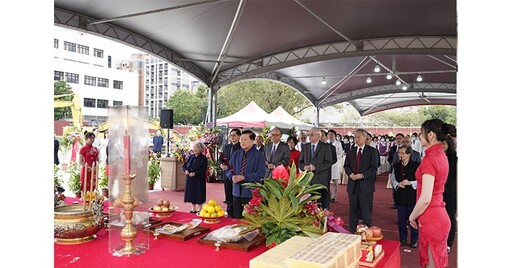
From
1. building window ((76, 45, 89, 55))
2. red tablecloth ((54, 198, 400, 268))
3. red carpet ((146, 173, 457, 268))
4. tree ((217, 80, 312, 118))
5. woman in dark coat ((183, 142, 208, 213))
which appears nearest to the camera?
red tablecloth ((54, 198, 400, 268))

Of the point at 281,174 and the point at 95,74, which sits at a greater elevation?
the point at 95,74

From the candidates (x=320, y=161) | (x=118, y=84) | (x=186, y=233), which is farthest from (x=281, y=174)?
(x=118, y=84)

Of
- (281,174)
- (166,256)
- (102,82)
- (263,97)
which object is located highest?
(102,82)

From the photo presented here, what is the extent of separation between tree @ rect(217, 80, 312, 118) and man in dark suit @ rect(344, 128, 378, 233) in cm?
2494

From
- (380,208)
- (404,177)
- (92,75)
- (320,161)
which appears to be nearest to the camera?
(404,177)

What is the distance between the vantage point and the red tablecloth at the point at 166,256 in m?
1.67

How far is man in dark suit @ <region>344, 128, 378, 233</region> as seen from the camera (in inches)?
169

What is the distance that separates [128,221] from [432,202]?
1.64 meters

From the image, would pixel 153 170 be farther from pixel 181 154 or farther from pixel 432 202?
pixel 432 202

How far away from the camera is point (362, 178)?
430 cm

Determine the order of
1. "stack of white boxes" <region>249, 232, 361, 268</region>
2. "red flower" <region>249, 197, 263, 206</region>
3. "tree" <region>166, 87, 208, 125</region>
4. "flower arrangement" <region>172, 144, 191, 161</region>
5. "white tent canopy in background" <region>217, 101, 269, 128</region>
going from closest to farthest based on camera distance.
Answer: "stack of white boxes" <region>249, 232, 361, 268</region>
"red flower" <region>249, 197, 263, 206</region>
"flower arrangement" <region>172, 144, 191, 161</region>
"white tent canopy in background" <region>217, 101, 269, 128</region>
"tree" <region>166, 87, 208, 125</region>

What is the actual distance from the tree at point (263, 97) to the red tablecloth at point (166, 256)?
27548 mm

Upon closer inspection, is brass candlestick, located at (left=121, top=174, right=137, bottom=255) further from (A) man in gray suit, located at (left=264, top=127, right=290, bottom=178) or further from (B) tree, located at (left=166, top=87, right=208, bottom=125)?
(B) tree, located at (left=166, top=87, right=208, bottom=125)

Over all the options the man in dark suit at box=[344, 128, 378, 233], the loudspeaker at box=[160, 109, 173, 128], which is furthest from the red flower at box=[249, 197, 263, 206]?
the loudspeaker at box=[160, 109, 173, 128]
